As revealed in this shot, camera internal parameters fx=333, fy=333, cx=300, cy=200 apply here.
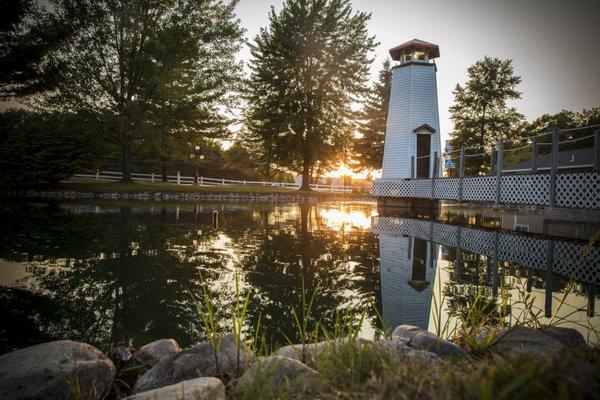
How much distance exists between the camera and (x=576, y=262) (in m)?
6.45

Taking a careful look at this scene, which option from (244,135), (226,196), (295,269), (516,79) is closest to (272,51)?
(244,135)

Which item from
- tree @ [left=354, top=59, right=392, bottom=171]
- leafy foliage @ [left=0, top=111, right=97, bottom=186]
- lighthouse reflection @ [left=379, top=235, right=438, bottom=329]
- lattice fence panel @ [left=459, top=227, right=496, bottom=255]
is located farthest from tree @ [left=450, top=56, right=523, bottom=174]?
leafy foliage @ [left=0, top=111, right=97, bottom=186]

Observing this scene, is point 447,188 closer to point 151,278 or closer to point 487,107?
point 151,278

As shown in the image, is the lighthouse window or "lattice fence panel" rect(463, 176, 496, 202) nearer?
"lattice fence panel" rect(463, 176, 496, 202)

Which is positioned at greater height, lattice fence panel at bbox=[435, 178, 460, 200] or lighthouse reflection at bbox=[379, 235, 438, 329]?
lattice fence panel at bbox=[435, 178, 460, 200]

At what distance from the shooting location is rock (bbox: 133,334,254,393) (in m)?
2.47

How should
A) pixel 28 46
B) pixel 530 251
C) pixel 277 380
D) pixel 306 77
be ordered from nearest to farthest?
pixel 277 380 → pixel 530 251 → pixel 28 46 → pixel 306 77

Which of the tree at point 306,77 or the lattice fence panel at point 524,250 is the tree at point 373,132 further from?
the lattice fence panel at point 524,250

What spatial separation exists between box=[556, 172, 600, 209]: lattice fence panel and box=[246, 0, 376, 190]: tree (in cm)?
2447

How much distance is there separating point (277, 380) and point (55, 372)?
1.60 meters

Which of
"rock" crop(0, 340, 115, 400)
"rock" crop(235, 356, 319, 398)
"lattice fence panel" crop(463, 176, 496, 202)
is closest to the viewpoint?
"rock" crop(235, 356, 319, 398)

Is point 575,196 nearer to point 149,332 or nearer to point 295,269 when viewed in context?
point 295,269

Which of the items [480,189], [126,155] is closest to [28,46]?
[126,155]

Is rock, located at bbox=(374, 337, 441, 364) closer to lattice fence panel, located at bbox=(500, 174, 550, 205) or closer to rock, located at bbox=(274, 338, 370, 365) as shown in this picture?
rock, located at bbox=(274, 338, 370, 365)
